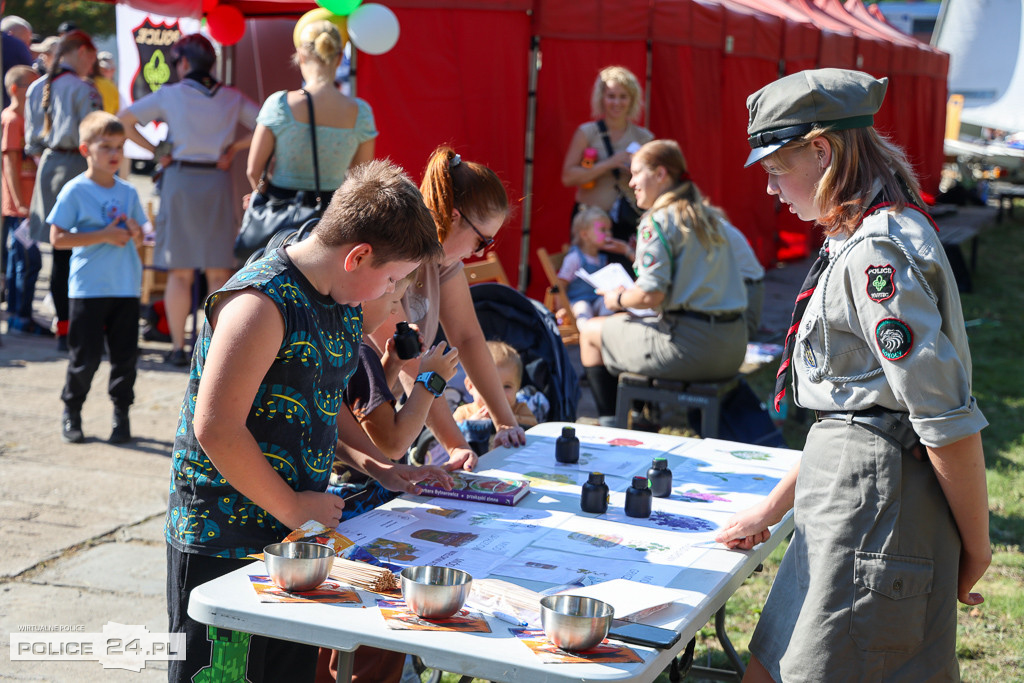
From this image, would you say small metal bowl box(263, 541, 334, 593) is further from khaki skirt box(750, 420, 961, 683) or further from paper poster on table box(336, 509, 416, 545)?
khaki skirt box(750, 420, 961, 683)

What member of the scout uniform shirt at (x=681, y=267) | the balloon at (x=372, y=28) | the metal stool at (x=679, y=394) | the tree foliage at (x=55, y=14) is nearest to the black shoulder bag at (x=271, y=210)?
the balloon at (x=372, y=28)

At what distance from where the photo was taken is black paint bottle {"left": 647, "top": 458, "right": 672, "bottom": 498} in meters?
2.70

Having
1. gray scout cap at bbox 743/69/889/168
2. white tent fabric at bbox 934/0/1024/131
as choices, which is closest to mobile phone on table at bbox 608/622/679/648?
gray scout cap at bbox 743/69/889/168

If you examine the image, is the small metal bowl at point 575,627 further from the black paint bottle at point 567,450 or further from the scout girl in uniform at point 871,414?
the black paint bottle at point 567,450

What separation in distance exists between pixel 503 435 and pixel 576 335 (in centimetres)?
376

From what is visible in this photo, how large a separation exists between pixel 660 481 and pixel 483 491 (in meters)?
0.47

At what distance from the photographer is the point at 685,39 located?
365 inches

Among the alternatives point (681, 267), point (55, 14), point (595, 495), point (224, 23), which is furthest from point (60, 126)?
point (55, 14)

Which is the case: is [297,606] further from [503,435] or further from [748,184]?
[748,184]

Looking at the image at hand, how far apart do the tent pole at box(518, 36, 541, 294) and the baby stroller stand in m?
3.68

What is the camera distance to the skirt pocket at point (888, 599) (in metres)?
2.06

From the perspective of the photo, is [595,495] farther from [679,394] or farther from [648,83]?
[648,83]

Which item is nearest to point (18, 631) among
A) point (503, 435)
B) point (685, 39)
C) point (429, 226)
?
point (503, 435)

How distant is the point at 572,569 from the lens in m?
2.16
